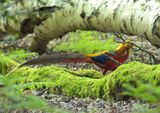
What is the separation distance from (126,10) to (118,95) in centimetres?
186

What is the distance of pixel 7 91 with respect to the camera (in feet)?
7.98

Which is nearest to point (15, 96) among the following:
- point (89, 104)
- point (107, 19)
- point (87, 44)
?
point (89, 104)

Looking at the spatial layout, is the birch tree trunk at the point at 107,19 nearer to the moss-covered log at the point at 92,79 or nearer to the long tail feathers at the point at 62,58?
the long tail feathers at the point at 62,58

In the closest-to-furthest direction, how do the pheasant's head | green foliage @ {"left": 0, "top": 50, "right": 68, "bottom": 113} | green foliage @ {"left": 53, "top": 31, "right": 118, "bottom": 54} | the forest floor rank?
green foliage @ {"left": 0, "top": 50, "right": 68, "bottom": 113} < the forest floor < the pheasant's head < green foliage @ {"left": 53, "top": 31, "right": 118, "bottom": 54}

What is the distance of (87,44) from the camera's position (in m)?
7.04

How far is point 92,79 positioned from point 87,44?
220 centimetres

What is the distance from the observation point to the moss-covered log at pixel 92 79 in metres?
4.30

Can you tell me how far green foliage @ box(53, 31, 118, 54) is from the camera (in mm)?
6824

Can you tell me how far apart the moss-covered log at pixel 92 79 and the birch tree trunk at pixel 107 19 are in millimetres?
749

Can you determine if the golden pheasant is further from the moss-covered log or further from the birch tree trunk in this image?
the birch tree trunk

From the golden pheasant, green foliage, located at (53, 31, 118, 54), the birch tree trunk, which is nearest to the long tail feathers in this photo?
the golden pheasant

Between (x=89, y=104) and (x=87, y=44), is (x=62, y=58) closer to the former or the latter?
(x=89, y=104)

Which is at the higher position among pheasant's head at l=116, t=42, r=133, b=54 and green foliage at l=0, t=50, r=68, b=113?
green foliage at l=0, t=50, r=68, b=113

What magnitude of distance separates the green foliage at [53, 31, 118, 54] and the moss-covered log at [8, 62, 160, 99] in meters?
1.45
